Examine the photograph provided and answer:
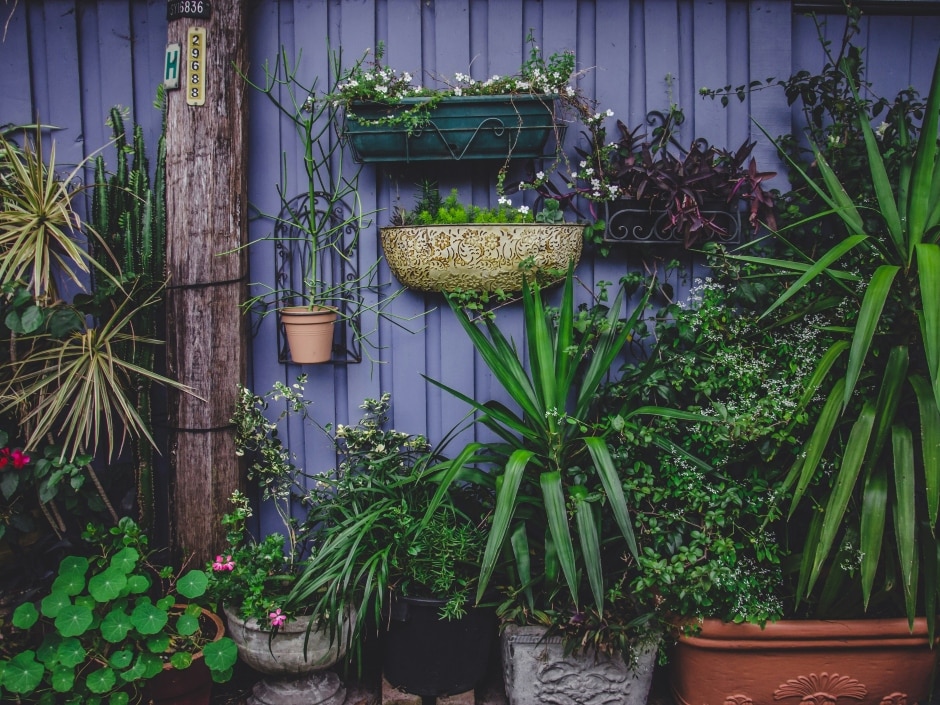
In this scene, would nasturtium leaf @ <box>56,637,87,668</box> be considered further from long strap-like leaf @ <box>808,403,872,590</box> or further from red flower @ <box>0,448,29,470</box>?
long strap-like leaf @ <box>808,403,872,590</box>

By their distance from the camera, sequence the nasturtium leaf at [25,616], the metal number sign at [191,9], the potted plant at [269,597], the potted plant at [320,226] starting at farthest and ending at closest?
the potted plant at [320,226] < the metal number sign at [191,9] < the potted plant at [269,597] < the nasturtium leaf at [25,616]

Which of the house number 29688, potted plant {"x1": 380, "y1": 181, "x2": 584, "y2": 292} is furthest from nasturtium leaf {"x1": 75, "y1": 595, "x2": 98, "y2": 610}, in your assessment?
the house number 29688

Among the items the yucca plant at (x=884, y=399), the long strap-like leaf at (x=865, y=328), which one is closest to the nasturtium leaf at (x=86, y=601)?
the yucca plant at (x=884, y=399)

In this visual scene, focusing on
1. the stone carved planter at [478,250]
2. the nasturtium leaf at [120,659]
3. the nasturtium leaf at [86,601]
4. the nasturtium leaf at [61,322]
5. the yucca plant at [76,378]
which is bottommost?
the nasturtium leaf at [120,659]

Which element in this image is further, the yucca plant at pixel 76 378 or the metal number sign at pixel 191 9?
the metal number sign at pixel 191 9

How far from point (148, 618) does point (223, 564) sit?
0.24m

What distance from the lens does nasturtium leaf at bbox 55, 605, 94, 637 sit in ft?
6.05

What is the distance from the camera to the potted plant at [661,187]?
7.45 feet

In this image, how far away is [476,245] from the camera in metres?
2.22

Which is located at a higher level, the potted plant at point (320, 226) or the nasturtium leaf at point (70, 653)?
the potted plant at point (320, 226)

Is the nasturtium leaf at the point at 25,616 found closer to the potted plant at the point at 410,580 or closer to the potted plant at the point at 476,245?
the potted plant at the point at 410,580

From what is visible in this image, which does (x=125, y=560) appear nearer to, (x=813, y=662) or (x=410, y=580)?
(x=410, y=580)

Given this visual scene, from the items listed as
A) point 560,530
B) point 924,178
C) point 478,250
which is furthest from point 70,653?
point 924,178

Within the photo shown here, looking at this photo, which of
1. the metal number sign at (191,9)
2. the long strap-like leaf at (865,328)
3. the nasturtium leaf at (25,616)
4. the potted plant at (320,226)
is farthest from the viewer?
the potted plant at (320,226)
